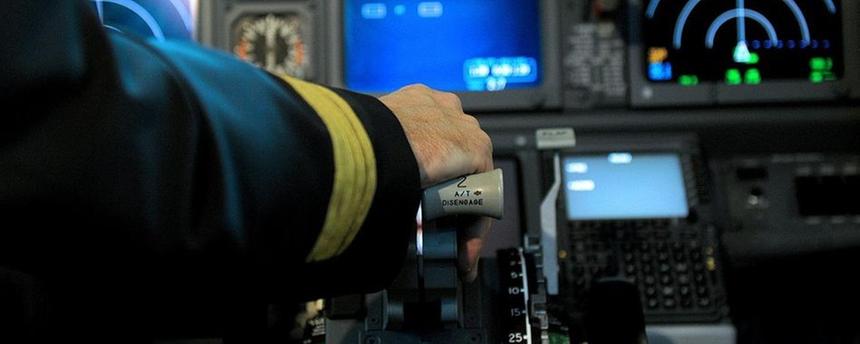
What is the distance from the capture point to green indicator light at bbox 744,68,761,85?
2166 mm

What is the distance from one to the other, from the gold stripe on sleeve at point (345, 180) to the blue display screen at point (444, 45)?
4.16 ft

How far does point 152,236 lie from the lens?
78cm

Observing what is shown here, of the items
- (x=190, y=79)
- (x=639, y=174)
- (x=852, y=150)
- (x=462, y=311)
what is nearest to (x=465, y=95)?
(x=639, y=174)

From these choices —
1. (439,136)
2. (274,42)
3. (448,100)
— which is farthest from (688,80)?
(439,136)

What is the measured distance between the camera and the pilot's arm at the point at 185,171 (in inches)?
28.8

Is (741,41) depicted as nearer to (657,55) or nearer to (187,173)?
(657,55)

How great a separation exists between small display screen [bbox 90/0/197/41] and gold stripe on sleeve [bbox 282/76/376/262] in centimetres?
143

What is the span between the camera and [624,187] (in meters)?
2.00

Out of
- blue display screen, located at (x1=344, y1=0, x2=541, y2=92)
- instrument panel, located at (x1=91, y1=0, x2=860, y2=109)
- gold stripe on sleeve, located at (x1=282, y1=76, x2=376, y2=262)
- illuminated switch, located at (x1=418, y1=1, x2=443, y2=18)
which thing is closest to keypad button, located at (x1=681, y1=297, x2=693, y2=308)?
instrument panel, located at (x1=91, y1=0, x2=860, y2=109)

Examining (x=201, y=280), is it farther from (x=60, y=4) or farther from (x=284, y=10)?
(x=284, y=10)

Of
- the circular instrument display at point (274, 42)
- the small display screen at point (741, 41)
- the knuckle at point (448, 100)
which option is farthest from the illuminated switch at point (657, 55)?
the knuckle at point (448, 100)

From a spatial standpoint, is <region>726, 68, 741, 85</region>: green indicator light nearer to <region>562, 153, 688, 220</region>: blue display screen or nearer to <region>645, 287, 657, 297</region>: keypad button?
<region>562, 153, 688, 220</region>: blue display screen

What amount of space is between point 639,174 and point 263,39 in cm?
84

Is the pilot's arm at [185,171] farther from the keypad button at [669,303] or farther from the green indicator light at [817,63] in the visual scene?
the green indicator light at [817,63]
